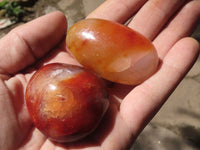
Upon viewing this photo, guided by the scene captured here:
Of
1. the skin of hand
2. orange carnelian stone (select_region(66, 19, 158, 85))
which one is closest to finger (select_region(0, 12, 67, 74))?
the skin of hand

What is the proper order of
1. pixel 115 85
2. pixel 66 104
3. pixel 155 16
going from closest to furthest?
1. pixel 66 104
2. pixel 115 85
3. pixel 155 16

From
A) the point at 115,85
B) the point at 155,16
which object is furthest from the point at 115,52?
the point at 155,16

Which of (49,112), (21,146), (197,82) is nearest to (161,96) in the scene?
(49,112)

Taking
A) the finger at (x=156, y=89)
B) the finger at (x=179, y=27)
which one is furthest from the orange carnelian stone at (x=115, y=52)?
the finger at (x=179, y=27)

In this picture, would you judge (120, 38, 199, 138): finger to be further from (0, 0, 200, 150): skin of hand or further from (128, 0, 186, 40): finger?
(128, 0, 186, 40): finger

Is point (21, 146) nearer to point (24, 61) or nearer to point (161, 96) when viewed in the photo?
point (24, 61)

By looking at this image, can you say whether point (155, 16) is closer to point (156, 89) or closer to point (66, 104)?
point (156, 89)
